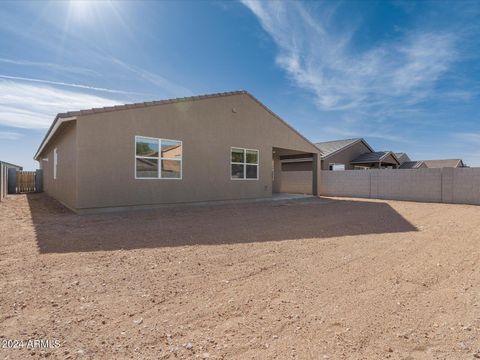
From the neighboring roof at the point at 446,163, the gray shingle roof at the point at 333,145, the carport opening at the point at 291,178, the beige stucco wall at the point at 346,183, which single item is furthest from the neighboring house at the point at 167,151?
the neighboring roof at the point at 446,163

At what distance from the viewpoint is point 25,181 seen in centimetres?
1950

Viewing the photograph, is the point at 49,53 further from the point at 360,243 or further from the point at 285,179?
the point at 285,179

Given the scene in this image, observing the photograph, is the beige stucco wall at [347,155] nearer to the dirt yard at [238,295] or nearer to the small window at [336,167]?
the small window at [336,167]

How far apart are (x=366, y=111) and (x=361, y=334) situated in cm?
2334

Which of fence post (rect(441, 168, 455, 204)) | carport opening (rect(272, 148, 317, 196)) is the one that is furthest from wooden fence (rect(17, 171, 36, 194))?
fence post (rect(441, 168, 455, 204))

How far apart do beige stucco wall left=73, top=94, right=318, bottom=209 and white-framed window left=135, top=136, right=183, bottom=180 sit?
0.19 meters

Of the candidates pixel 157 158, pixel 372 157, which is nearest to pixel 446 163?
pixel 372 157

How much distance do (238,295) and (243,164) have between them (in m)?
9.78

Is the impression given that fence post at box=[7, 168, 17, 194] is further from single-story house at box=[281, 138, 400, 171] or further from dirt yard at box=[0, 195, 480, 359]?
single-story house at box=[281, 138, 400, 171]

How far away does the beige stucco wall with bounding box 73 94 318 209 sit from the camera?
8.32m

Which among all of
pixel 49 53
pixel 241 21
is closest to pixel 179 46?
pixel 241 21

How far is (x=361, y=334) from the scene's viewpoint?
225cm

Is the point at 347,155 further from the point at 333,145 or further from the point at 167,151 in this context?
the point at 167,151

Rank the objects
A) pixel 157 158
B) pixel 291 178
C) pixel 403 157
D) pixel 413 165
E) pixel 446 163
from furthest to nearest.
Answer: pixel 446 163 < pixel 403 157 < pixel 413 165 < pixel 291 178 < pixel 157 158
